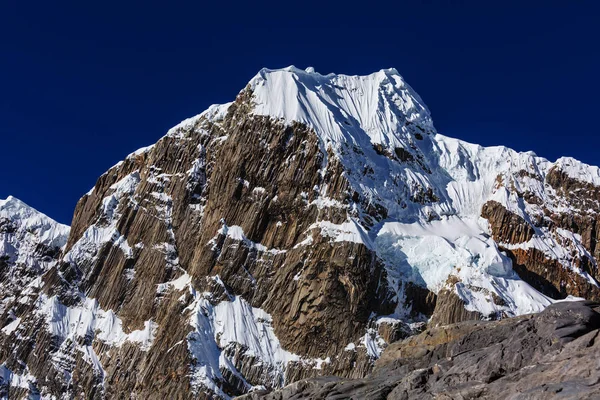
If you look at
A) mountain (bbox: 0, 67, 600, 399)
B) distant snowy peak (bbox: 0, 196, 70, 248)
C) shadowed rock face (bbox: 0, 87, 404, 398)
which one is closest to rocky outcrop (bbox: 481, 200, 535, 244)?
mountain (bbox: 0, 67, 600, 399)

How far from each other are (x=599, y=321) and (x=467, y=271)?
78.9 meters

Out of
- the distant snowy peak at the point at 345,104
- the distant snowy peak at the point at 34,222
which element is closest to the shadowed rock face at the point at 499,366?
the distant snowy peak at the point at 345,104

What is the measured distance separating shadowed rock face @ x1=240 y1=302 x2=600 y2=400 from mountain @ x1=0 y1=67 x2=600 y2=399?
51.5 meters

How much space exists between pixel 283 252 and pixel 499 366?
90.0 meters

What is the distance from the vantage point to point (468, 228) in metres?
154

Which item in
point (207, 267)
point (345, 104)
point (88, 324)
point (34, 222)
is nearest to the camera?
point (207, 267)

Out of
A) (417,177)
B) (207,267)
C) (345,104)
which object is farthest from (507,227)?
(207,267)

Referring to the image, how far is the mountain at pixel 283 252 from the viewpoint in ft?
424

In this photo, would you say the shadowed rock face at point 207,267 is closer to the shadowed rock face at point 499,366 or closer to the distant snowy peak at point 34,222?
the distant snowy peak at point 34,222

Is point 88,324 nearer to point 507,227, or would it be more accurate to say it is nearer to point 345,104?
point 345,104

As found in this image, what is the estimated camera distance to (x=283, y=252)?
462 feet

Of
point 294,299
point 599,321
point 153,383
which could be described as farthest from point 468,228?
point 599,321

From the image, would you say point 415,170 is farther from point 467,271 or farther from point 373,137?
point 467,271

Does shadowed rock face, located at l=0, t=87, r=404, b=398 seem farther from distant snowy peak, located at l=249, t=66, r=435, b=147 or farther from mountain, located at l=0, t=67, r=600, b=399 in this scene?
distant snowy peak, located at l=249, t=66, r=435, b=147
